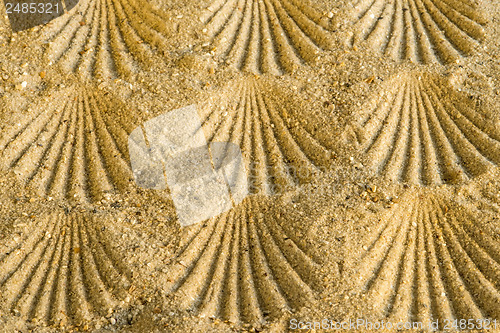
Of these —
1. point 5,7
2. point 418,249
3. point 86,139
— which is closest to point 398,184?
point 418,249

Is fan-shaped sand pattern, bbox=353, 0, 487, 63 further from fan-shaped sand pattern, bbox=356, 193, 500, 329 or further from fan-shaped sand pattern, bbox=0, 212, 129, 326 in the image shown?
fan-shaped sand pattern, bbox=0, 212, 129, 326

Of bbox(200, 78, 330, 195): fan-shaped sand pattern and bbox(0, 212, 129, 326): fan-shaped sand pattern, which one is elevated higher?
bbox(200, 78, 330, 195): fan-shaped sand pattern

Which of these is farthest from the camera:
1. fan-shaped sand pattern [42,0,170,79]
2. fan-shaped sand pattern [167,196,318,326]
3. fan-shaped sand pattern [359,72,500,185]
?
fan-shaped sand pattern [42,0,170,79]

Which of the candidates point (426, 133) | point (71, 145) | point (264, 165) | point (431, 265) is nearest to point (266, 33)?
point (264, 165)

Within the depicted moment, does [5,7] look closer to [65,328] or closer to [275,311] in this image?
[65,328]

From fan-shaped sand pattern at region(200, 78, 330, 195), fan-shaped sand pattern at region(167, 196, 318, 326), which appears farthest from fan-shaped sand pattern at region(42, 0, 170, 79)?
fan-shaped sand pattern at region(167, 196, 318, 326)

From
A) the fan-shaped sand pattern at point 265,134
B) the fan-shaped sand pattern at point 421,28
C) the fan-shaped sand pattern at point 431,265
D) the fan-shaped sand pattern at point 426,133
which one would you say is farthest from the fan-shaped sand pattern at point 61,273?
the fan-shaped sand pattern at point 421,28

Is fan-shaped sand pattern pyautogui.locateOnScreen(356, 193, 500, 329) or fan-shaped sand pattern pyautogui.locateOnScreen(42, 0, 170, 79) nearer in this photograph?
fan-shaped sand pattern pyautogui.locateOnScreen(356, 193, 500, 329)
